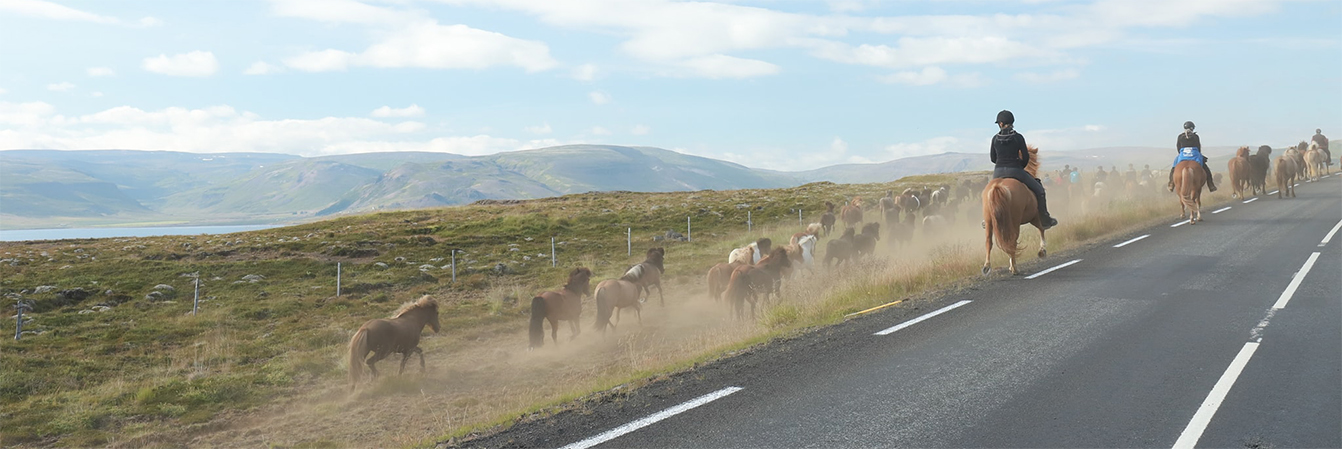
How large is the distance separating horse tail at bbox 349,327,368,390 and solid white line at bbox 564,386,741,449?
→ 27.0 feet

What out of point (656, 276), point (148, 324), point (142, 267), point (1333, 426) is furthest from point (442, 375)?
point (142, 267)

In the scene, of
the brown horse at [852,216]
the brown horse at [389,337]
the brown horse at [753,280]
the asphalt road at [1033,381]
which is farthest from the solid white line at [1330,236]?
the brown horse at [389,337]

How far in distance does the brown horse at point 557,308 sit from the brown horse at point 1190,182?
15724 millimetres

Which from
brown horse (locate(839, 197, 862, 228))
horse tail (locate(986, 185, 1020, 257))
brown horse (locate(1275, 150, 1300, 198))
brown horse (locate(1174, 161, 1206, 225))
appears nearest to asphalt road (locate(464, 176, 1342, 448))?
horse tail (locate(986, 185, 1020, 257))

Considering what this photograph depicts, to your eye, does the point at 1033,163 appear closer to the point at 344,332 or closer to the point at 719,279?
the point at 719,279

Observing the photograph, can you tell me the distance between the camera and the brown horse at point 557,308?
14875mm

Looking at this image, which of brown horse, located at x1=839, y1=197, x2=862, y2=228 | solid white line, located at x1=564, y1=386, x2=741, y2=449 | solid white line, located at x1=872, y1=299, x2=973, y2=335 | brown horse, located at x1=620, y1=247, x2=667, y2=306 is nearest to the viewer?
solid white line, located at x1=564, y1=386, x2=741, y2=449

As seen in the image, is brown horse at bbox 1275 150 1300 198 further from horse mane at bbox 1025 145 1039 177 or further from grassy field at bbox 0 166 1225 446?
horse mane at bbox 1025 145 1039 177

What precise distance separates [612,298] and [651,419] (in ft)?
32.8

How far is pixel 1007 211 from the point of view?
40.3 feet

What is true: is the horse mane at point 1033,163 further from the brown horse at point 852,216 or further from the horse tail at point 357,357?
the brown horse at point 852,216

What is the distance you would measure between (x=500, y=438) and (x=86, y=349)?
15.8 metres

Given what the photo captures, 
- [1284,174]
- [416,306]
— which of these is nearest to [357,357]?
[416,306]

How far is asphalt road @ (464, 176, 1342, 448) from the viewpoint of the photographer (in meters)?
5.25
